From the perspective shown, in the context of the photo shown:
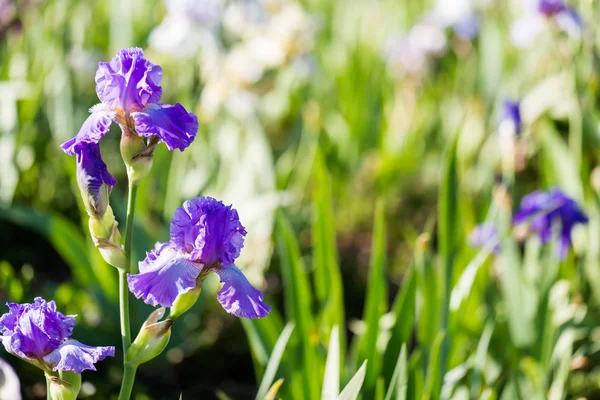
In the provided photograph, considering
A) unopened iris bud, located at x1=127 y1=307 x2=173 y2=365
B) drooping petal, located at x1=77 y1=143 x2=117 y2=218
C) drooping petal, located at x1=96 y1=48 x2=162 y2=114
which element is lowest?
unopened iris bud, located at x1=127 y1=307 x2=173 y2=365

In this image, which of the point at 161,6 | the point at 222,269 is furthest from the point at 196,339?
the point at 161,6

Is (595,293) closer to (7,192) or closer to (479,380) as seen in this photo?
(479,380)

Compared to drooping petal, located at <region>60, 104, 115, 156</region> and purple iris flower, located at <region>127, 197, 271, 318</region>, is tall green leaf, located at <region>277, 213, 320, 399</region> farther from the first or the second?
drooping petal, located at <region>60, 104, 115, 156</region>

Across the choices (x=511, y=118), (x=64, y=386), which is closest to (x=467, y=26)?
(x=511, y=118)

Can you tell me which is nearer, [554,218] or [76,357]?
[76,357]

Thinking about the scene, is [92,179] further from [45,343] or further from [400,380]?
[400,380]

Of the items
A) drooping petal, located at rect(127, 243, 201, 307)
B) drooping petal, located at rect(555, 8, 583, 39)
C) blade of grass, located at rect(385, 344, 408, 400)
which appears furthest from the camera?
drooping petal, located at rect(555, 8, 583, 39)

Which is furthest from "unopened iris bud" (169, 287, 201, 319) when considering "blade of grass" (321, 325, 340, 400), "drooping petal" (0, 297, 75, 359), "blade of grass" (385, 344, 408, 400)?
"blade of grass" (385, 344, 408, 400)
